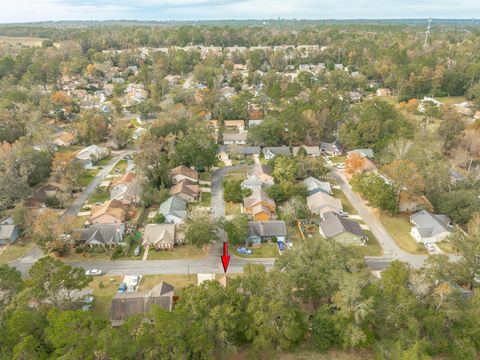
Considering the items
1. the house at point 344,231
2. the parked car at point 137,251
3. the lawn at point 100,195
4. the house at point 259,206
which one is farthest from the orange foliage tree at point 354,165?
the lawn at point 100,195

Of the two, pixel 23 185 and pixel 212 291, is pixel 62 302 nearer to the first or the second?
pixel 212 291

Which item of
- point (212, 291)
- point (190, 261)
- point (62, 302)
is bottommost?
point (190, 261)

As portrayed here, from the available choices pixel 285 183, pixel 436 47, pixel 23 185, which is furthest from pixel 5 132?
pixel 436 47

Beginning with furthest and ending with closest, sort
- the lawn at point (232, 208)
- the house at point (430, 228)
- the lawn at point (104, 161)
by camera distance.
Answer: the lawn at point (104, 161) → the lawn at point (232, 208) → the house at point (430, 228)

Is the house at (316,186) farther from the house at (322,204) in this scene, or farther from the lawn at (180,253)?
the lawn at (180,253)

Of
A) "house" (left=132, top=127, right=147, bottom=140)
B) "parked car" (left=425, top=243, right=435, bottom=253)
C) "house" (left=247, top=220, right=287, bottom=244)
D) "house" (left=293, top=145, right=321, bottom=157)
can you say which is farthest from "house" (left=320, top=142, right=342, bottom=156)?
"house" (left=132, top=127, right=147, bottom=140)

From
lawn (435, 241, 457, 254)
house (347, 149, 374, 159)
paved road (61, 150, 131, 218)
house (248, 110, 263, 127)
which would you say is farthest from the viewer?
house (248, 110, 263, 127)

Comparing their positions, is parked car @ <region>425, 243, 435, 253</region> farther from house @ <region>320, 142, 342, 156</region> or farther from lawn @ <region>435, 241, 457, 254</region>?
house @ <region>320, 142, 342, 156</region>
